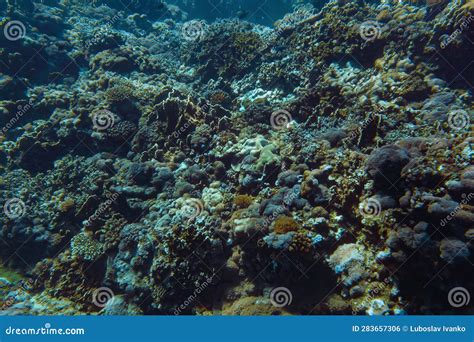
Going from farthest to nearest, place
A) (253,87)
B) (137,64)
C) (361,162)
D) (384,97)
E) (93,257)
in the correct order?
1. (137,64)
2. (253,87)
3. (384,97)
4. (93,257)
5. (361,162)

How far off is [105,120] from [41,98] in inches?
171

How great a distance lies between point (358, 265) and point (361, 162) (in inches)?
78.3

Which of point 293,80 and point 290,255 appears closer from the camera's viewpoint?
point 290,255

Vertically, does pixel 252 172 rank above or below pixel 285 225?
above

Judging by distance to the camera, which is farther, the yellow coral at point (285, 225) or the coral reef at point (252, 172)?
the yellow coral at point (285, 225)

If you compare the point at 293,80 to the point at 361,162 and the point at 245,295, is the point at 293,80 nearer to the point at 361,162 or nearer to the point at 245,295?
the point at 361,162

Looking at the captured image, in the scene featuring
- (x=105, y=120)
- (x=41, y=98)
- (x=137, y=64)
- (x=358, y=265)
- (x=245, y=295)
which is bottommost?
(x=245, y=295)

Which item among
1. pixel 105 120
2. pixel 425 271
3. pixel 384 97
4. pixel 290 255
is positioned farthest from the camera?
pixel 105 120

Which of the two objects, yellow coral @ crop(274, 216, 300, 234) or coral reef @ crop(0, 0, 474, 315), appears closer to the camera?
coral reef @ crop(0, 0, 474, 315)

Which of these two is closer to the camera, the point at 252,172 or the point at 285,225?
the point at 285,225

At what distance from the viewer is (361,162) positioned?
6.03 m

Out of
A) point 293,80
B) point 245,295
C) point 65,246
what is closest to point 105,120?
point 65,246

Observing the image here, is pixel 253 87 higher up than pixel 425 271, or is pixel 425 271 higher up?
pixel 253 87

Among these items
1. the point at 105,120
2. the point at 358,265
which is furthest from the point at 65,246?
the point at 358,265
